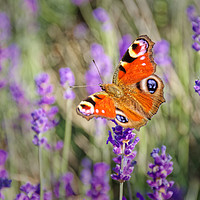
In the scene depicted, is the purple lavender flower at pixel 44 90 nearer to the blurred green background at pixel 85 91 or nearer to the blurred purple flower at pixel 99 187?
the blurred green background at pixel 85 91

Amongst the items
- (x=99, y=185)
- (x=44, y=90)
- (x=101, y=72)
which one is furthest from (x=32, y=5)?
(x=99, y=185)

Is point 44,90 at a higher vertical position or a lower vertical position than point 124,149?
higher

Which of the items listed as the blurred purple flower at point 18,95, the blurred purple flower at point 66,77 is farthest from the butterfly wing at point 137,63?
the blurred purple flower at point 18,95

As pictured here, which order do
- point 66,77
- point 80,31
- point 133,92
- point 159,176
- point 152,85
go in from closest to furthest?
1. point 159,176
2. point 152,85
3. point 133,92
4. point 66,77
5. point 80,31

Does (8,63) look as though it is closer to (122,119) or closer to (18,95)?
(18,95)

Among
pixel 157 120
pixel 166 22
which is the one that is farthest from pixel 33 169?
pixel 166 22

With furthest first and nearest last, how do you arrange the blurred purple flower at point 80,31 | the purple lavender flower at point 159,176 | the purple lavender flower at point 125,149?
1. the blurred purple flower at point 80,31
2. the purple lavender flower at point 125,149
3. the purple lavender flower at point 159,176

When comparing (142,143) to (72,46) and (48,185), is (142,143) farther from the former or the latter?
(72,46)

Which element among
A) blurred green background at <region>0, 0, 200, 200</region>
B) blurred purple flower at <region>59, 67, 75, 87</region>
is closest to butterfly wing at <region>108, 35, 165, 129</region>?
blurred purple flower at <region>59, 67, 75, 87</region>
